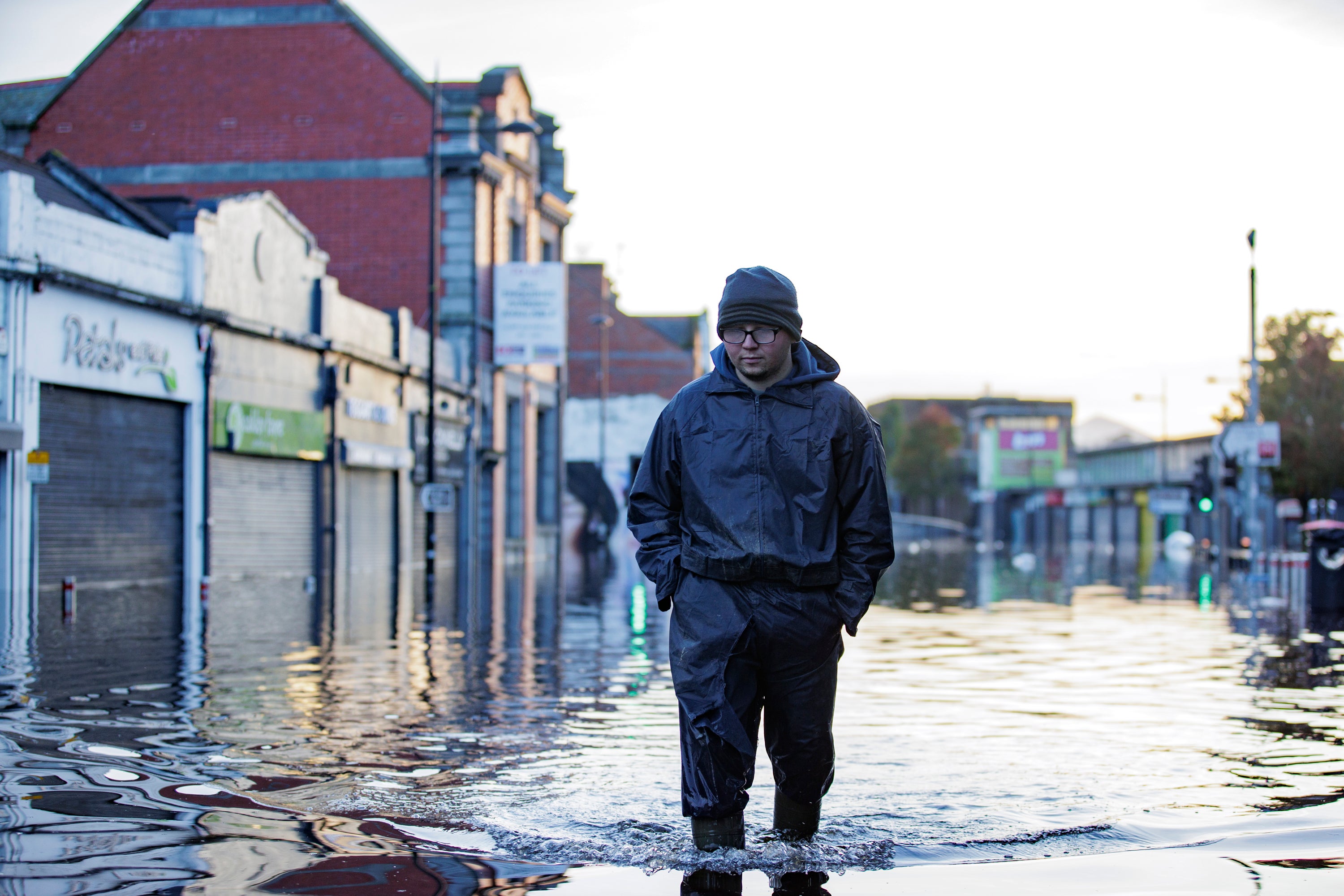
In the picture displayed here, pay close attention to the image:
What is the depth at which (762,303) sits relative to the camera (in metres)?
4.73

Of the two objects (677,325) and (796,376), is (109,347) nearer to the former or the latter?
(796,376)

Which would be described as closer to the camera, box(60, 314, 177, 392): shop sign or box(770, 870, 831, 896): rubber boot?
box(770, 870, 831, 896): rubber boot

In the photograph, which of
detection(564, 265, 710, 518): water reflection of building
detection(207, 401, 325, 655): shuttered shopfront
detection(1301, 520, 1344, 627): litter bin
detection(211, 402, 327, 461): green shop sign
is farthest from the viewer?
detection(564, 265, 710, 518): water reflection of building

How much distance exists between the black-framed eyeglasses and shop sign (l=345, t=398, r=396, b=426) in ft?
87.7

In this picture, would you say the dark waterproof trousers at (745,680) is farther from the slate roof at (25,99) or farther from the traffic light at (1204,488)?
the traffic light at (1204,488)

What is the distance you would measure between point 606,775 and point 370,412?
26.6 meters

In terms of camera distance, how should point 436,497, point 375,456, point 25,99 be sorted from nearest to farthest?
point 436,497 < point 375,456 < point 25,99

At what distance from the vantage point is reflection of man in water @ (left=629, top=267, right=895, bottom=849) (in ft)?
15.2

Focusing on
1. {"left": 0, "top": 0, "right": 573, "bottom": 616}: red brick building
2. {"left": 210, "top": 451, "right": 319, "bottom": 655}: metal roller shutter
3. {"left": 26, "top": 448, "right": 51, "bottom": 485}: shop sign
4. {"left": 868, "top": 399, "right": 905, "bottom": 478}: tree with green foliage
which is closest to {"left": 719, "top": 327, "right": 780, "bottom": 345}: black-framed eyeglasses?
{"left": 210, "top": 451, "right": 319, "bottom": 655}: metal roller shutter

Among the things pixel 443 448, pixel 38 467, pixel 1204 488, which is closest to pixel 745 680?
pixel 38 467

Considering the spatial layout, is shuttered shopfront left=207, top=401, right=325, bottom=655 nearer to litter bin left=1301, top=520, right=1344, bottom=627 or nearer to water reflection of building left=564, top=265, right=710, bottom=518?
litter bin left=1301, top=520, right=1344, bottom=627

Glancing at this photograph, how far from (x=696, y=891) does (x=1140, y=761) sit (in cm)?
335

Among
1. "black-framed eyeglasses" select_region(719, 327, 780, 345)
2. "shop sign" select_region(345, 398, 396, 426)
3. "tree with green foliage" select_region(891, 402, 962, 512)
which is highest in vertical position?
"tree with green foliage" select_region(891, 402, 962, 512)

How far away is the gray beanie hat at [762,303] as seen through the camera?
186 inches
